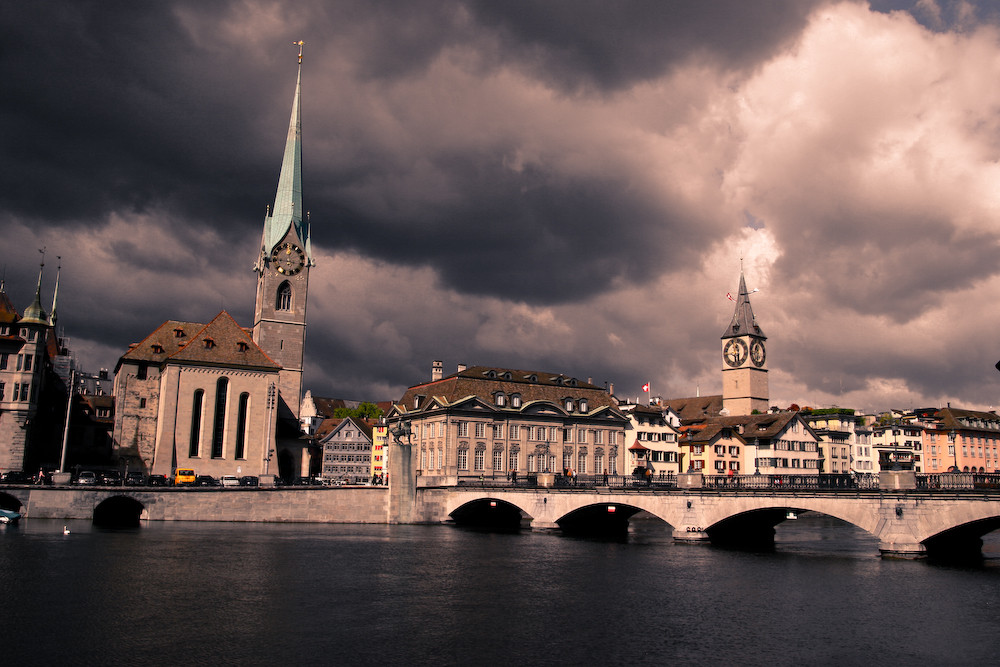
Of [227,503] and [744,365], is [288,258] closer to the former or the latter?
[227,503]

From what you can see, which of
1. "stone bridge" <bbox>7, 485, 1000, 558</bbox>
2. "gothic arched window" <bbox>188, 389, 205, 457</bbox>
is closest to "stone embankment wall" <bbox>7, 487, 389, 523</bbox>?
"stone bridge" <bbox>7, 485, 1000, 558</bbox>

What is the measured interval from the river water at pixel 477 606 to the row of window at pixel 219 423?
3832 centimetres

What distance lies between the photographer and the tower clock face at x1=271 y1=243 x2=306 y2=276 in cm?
11356

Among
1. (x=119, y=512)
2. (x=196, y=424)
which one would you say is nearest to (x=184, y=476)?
(x=119, y=512)

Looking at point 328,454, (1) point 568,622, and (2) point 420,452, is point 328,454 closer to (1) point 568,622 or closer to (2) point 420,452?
(2) point 420,452

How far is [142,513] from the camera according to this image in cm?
6769

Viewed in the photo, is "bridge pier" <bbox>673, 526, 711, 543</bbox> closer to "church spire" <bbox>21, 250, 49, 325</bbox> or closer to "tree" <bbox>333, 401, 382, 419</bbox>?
"church spire" <bbox>21, 250, 49, 325</bbox>

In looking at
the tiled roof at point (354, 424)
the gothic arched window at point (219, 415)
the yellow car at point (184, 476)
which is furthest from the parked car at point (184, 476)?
the tiled roof at point (354, 424)

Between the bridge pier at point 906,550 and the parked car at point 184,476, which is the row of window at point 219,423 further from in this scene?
the bridge pier at point 906,550

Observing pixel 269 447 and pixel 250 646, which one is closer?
pixel 250 646

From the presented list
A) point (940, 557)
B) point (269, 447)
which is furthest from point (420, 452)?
point (940, 557)

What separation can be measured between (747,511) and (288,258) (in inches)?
3197

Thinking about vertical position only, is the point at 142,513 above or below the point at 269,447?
below

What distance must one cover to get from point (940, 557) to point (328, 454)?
8750cm
